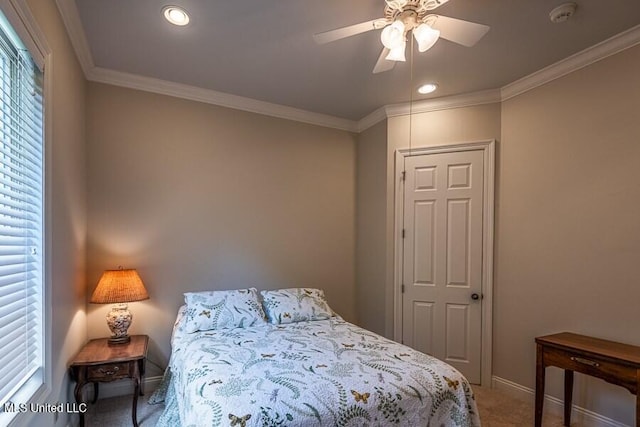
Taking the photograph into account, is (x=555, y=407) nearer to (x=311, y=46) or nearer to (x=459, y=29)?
(x=459, y=29)

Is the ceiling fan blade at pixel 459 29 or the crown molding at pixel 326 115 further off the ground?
the crown molding at pixel 326 115

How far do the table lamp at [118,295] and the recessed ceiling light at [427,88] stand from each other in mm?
2913

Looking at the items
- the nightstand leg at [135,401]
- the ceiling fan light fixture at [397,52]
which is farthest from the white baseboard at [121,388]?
the ceiling fan light fixture at [397,52]

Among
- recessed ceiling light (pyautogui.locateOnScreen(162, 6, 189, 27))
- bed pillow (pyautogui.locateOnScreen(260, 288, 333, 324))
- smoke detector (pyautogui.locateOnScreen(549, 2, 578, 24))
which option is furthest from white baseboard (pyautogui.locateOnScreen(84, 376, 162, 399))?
smoke detector (pyautogui.locateOnScreen(549, 2, 578, 24))

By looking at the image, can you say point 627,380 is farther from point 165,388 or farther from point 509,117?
point 165,388

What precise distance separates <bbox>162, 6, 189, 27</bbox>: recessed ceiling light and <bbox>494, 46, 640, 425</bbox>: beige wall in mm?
2697

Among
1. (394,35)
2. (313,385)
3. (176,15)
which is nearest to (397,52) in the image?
(394,35)

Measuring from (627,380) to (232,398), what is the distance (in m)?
2.20

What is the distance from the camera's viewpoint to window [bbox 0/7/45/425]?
1432mm

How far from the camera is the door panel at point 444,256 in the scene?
3.26 metres

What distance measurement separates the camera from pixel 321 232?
3896 mm

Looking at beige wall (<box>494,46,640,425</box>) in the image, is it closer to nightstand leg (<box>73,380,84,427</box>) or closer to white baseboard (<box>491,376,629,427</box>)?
white baseboard (<box>491,376,629,427</box>)

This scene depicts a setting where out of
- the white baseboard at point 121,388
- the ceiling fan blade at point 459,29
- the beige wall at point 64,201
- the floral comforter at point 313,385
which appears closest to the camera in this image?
the floral comforter at point 313,385

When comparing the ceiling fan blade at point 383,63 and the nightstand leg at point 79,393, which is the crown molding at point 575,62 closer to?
the ceiling fan blade at point 383,63
